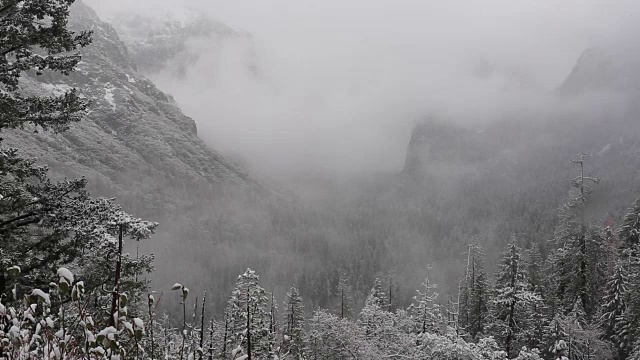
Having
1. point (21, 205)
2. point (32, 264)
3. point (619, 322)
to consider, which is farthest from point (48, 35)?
point (619, 322)

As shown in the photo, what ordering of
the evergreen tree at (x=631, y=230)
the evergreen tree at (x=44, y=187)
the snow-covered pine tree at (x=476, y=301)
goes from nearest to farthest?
the evergreen tree at (x=44, y=187) < the evergreen tree at (x=631, y=230) < the snow-covered pine tree at (x=476, y=301)

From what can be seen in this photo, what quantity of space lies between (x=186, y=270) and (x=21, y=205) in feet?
A: 653

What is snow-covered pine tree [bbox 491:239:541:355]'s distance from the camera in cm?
3312

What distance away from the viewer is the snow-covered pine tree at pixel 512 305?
3312cm

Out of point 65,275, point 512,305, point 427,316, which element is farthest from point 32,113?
point 427,316

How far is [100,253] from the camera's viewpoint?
35.8 ft

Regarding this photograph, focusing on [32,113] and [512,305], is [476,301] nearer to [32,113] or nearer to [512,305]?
[512,305]

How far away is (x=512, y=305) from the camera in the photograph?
33688mm

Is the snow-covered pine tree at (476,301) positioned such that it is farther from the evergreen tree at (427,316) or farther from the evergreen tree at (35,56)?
the evergreen tree at (35,56)

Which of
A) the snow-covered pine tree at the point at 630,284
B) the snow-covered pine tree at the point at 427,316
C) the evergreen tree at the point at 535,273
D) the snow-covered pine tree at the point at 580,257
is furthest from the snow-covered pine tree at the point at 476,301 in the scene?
the snow-covered pine tree at the point at 630,284

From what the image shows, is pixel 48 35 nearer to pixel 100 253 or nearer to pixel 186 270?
pixel 100 253

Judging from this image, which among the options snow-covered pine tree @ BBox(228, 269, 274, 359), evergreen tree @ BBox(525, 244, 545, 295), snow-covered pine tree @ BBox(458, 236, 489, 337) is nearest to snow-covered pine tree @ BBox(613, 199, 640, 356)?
evergreen tree @ BBox(525, 244, 545, 295)

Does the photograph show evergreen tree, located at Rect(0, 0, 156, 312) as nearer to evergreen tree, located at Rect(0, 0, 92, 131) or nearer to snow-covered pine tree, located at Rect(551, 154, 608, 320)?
evergreen tree, located at Rect(0, 0, 92, 131)

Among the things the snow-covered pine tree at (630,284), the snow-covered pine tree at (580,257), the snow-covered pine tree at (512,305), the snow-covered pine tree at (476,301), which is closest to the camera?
the snow-covered pine tree at (630,284)
